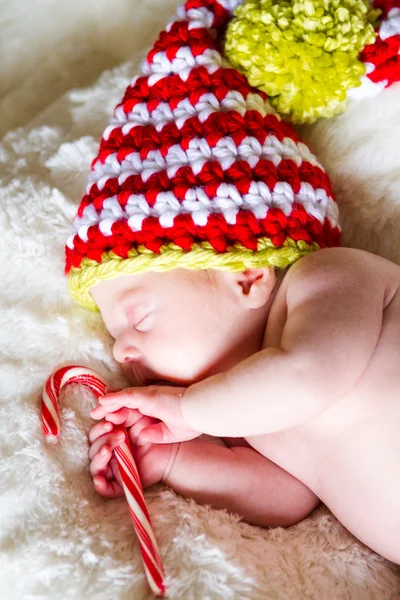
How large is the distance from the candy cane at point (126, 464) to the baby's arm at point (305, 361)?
133mm

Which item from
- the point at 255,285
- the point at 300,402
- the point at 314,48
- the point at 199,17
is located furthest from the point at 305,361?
the point at 199,17

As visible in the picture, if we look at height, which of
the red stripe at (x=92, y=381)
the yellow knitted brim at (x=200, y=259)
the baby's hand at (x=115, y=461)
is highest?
the yellow knitted brim at (x=200, y=259)

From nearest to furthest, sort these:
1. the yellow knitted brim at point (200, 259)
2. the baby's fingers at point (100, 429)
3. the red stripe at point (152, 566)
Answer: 1. the red stripe at point (152, 566)
2. the yellow knitted brim at point (200, 259)
3. the baby's fingers at point (100, 429)

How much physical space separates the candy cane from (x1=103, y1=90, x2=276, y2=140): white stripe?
0.41m

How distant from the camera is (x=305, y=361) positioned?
0.94m

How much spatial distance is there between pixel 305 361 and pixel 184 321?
0.22 m

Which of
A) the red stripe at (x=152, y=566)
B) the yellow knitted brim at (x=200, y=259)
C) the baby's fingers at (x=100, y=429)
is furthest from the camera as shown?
the baby's fingers at (x=100, y=429)

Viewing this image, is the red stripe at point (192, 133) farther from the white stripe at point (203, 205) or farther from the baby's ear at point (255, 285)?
the baby's ear at point (255, 285)

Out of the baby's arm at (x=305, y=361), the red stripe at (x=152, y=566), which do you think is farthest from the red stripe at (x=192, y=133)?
the red stripe at (x=152, y=566)

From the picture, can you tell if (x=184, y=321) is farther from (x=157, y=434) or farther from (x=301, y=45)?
(x=301, y=45)

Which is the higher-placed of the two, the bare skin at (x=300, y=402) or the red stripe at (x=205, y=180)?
the red stripe at (x=205, y=180)

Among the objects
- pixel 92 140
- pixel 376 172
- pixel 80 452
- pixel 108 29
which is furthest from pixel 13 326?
pixel 108 29

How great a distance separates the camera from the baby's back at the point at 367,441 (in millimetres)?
1015

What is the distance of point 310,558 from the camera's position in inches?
41.5
